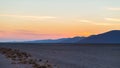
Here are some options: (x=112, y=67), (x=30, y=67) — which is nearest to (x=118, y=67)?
(x=112, y=67)

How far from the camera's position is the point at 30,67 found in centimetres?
2556

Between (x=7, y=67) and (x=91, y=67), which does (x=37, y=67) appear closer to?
(x=7, y=67)

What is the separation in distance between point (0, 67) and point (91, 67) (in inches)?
288

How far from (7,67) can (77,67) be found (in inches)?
228

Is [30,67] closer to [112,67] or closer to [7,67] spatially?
[7,67]

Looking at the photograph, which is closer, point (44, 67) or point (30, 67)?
point (44, 67)

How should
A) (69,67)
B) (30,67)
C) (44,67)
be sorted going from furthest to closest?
1. (69,67)
2. (30,67)
3. (44,67)

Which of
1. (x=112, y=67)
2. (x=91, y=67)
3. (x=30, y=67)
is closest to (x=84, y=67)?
(x=91, y=67)

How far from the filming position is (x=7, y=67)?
25891mm

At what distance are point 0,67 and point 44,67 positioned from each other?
3.75 m

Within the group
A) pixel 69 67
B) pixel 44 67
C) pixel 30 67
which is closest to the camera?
pixel 44 67

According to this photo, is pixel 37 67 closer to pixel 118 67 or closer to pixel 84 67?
pixel 84 67

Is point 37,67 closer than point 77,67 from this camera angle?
Yes

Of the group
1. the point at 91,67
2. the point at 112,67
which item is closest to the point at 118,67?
the point at 112,67
